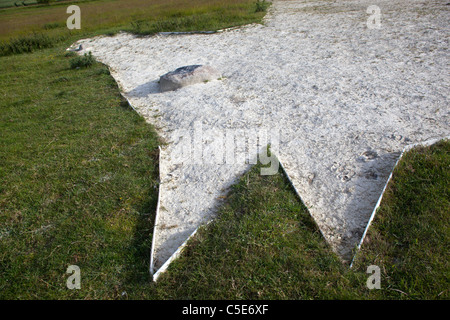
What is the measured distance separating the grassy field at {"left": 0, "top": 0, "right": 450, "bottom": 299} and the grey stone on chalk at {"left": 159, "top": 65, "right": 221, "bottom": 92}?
2556 millimetres

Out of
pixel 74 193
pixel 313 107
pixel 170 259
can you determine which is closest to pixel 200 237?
pixel 170 259

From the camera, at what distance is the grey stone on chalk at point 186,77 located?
7.35 metres

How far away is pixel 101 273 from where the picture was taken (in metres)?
3.07

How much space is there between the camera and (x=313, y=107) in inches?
221

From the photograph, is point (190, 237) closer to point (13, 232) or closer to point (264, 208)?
point (264, 208)

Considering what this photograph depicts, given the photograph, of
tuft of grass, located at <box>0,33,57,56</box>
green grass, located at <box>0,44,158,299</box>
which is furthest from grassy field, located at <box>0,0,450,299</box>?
tuft of grass, located at <box>0,33,57,56</box>

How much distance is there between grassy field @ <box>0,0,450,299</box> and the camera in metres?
2.72

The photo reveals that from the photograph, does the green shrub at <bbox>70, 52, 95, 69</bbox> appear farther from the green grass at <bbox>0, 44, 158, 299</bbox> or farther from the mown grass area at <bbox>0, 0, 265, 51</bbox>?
the mown grass area at <bbox>0, 0, 265, 51</bbox>

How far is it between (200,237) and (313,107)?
11.7 ft

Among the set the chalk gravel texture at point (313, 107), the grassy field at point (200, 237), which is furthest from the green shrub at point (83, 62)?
the grassy field at point (200, 237)

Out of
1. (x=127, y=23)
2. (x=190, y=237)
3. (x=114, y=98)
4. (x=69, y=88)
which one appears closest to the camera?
(x=190, y=237)
